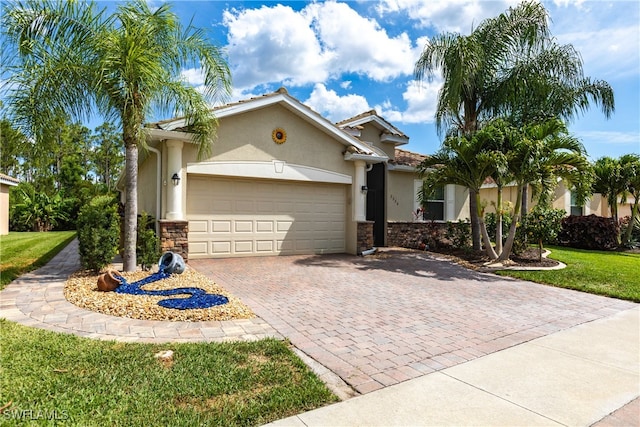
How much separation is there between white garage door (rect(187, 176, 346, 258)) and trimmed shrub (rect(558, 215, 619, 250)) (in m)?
10.1

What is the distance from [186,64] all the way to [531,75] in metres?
11.9

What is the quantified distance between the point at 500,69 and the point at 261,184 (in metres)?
9.66

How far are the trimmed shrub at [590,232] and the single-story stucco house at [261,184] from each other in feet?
31.9

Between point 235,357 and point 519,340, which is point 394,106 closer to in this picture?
point 519,340

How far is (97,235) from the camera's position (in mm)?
8055

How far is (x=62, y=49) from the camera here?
766 cm

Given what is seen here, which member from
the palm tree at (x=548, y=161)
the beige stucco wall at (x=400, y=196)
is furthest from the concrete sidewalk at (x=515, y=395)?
the beige stucco wall at (x=400, y=196)

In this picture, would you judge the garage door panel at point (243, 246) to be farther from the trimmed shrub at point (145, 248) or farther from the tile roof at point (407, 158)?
the tile roof at point (407, 158)

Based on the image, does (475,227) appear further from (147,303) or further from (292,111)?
(147,303)

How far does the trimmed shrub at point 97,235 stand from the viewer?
810cm

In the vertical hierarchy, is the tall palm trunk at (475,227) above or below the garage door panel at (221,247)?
Result: above

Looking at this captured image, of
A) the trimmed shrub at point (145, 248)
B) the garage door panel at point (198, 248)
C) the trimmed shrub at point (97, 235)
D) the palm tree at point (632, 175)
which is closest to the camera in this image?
the trimmed shrub at point (97, 235)

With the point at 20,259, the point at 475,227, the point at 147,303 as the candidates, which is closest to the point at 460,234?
the point at 475,227

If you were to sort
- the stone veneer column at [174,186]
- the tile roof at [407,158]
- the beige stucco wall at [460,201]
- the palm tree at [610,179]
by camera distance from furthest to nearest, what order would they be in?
the beige stucco wall at [460,201] < the tile roof at [407,158] < the palm tree at [610,179] < the stone veneer column at [174,186]
